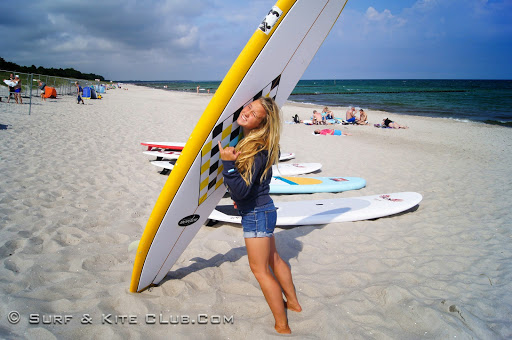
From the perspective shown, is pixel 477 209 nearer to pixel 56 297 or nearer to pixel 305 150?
pixel 305 150

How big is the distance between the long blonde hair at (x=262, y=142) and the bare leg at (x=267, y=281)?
1.40ft

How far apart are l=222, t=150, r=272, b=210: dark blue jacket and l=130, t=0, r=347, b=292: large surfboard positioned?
34 cm

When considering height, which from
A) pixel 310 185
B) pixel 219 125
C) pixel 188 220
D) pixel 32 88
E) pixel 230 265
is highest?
pixel 32 88

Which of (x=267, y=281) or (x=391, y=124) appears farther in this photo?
(x=391, y=124)

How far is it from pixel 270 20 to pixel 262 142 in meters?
0.81

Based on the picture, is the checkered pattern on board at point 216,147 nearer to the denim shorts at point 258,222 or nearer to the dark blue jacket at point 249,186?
the dark blue jacket at point 249,186

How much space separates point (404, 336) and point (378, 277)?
74cm

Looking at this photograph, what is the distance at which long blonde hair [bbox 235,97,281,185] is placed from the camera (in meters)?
1.90

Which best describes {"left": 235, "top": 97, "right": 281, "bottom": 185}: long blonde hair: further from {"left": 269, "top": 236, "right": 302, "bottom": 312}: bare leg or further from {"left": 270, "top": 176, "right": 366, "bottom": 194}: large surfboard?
{"left": 270, "top": 176, "right": 366, "bottom": 194}: large surfboard

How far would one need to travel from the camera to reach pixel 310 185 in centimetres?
542

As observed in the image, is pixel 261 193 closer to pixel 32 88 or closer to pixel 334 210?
pixel 334 210

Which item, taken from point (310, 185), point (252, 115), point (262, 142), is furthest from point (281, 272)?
point (310, 185)

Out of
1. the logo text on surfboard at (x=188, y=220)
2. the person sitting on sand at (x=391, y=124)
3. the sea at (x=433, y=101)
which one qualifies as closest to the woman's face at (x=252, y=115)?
the logo text on surfboard at (x=188, y=220)

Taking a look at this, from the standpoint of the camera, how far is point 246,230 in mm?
2020
